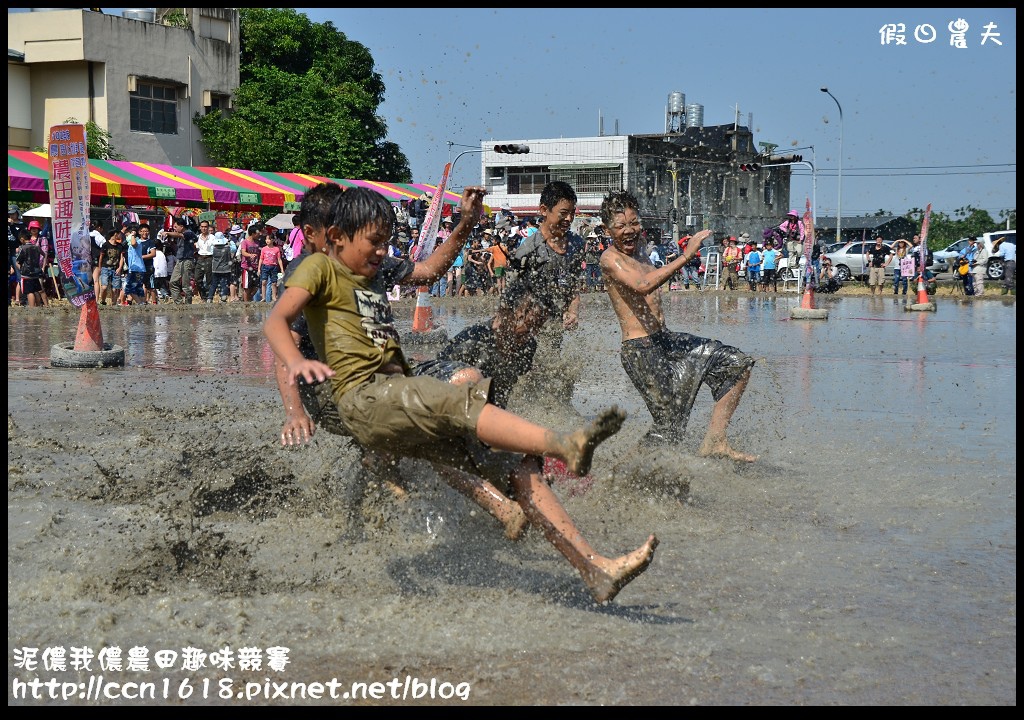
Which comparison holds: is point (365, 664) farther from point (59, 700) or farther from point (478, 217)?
point (478, 217)

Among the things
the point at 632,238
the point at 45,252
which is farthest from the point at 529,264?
the point at 45,252

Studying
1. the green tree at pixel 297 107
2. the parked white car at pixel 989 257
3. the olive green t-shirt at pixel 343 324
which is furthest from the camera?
the green tree at pixel 297 107

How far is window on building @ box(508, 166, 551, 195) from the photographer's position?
65.6m

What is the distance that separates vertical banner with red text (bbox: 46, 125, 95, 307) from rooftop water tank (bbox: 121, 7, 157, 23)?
30.4 metres

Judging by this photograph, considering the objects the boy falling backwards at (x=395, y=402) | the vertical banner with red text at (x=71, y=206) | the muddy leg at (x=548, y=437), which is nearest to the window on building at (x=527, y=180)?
the vertical banner with red text at (x=71, y=206)

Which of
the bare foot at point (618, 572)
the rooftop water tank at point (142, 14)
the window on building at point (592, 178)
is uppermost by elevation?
the rooftop water tank at point (142, 14)

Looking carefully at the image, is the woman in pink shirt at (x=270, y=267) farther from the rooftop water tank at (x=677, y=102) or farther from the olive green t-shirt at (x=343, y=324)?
the rooftop water tank at (x=677, y=102)

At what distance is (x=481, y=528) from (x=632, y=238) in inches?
86.9

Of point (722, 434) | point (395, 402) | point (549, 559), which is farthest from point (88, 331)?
point (395, 402)

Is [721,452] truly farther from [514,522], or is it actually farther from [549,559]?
[514,522]

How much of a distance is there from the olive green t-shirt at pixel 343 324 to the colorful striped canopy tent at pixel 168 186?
18.6m

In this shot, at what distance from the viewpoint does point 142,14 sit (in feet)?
133

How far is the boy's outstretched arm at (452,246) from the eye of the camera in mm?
5188

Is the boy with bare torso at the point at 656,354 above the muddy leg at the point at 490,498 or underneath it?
above
